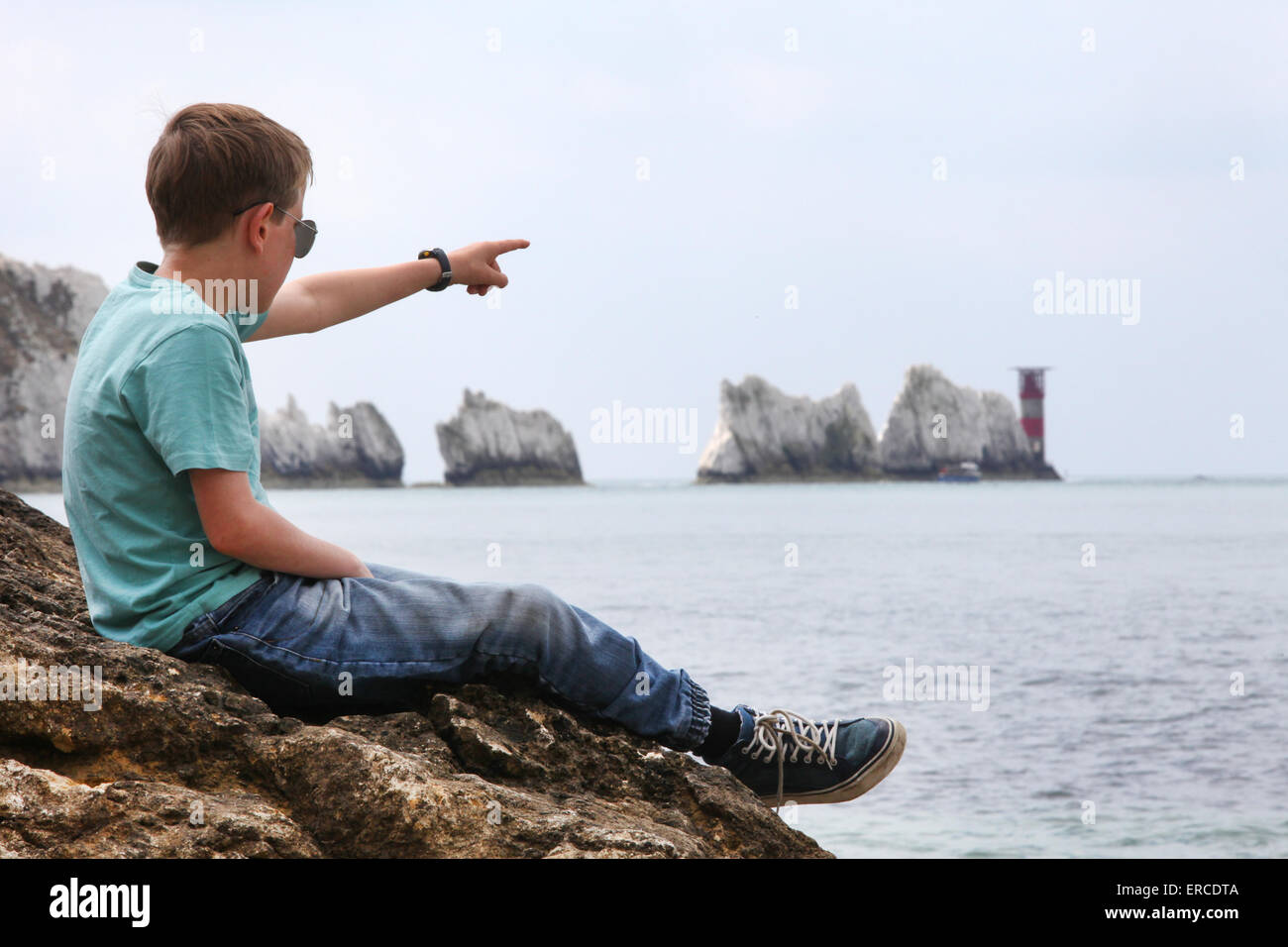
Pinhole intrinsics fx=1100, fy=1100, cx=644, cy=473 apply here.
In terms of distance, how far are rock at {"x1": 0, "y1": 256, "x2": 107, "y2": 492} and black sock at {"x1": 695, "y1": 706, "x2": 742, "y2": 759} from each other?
6512cm

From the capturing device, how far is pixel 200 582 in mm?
2385

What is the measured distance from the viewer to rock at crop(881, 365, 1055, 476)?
8188 cm

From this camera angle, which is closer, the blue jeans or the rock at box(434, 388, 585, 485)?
the blue jeans

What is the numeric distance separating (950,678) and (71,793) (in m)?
12.1

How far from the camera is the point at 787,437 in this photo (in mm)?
84812

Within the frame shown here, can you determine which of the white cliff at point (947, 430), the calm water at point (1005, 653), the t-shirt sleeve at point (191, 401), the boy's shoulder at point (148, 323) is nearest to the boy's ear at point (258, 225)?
the boy's shoulder at point (148, 323)

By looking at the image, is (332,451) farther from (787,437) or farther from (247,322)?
(247,322)

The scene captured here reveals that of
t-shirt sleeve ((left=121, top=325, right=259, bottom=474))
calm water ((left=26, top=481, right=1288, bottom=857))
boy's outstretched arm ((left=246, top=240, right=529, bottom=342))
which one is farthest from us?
calm water ((left=26, top=481, right=1288, bottom=857))

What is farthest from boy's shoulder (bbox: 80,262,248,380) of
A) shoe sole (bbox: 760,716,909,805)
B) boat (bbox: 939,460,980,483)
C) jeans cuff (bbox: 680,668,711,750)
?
boat (bbox: 939,460,980,483)

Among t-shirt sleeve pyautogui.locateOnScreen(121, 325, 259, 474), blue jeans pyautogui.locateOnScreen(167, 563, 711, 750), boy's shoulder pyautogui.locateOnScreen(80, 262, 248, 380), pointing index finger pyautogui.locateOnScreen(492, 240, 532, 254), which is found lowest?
blue jeans pyautogui.locateOnScreen(167, 563, 711, 750)

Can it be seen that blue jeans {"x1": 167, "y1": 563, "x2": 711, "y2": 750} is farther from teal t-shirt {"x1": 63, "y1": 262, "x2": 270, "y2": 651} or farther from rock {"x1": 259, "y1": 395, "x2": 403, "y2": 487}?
rock {"x1": 259, "y1": 395, "x2": 403, "y2": 487}

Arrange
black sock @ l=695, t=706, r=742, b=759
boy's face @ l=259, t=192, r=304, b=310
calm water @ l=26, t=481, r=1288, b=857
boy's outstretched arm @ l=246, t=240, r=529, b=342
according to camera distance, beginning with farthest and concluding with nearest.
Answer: calm water @ l=26, t=481, r=1288, b=857 < boy's outstretched arm @ l=246, t=240, r=529, b=342 < black sock @ l=695, t=706, r=742, b=759 < boy's face @ l=259, t=192, r=304, b=310
